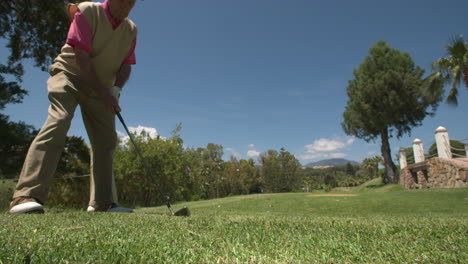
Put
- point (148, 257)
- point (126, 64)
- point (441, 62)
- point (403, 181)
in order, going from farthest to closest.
Answer: point (403, 181), point (441, 62), point (126, 64), point (148, 257)

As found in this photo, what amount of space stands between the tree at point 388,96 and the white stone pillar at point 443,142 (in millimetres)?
6936

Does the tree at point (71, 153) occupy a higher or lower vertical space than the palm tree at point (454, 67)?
lower

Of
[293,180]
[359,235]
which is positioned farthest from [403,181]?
[293,180]

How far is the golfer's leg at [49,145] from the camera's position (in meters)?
2.47

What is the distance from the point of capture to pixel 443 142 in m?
14.4

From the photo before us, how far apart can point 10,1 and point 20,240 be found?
1197 centimetres

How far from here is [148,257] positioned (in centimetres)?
94

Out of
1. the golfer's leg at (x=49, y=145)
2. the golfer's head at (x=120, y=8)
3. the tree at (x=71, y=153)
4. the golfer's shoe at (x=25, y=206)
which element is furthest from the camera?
the tree at (x=71, y=153)

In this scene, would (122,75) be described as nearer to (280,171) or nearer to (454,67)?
(454,67)

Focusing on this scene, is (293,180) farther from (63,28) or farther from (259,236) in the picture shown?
(259,236)

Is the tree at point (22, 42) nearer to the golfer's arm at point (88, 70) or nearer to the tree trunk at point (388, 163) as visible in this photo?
Answer: the golfer's arm at point (88, 70)

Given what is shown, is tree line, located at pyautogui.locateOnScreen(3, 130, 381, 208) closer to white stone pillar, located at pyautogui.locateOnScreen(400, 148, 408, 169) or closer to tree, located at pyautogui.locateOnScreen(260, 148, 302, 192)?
tree, located at pyautogui.locateOnScreen(260, 148, 302, 192)

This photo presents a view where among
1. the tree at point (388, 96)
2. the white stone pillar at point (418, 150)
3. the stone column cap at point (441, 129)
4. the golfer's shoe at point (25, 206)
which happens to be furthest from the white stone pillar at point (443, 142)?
the golfer's shoe at point (25, 206)

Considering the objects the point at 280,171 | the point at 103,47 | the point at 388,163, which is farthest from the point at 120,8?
the point at 280,171
